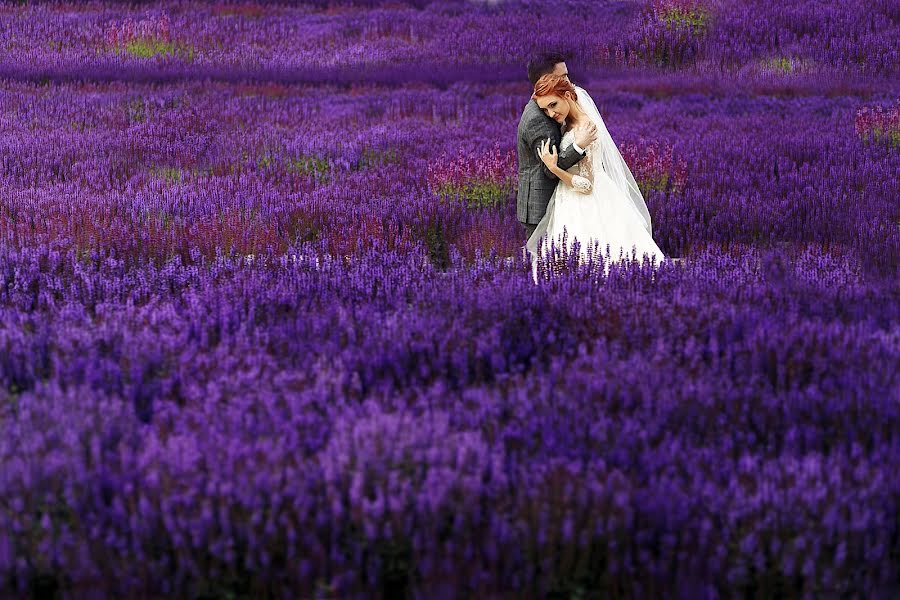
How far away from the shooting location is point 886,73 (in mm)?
11570

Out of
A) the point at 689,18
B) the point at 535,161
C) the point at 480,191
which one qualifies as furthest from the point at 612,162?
the point at 689,18

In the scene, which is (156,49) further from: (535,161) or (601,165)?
(601,165)

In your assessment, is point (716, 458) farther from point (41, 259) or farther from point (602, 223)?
point (41, 259)

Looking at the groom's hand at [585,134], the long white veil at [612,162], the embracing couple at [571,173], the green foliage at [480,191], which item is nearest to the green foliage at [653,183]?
the green foliage at [480,191]

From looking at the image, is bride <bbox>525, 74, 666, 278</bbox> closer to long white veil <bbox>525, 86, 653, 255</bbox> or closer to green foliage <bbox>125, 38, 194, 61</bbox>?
long white veil <bbox>525, 86, 653, 255</bbox>

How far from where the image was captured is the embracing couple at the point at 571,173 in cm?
503

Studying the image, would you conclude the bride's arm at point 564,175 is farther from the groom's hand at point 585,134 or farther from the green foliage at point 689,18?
the green foliage at point 689,18

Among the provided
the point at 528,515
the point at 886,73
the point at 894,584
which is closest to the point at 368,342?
the point at 528,515

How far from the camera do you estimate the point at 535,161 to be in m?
5.29

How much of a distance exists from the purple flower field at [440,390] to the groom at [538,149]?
0.29 meters

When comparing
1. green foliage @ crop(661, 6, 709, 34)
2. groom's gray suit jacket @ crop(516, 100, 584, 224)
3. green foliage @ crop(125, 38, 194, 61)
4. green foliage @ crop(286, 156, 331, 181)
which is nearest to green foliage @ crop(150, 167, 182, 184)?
green foliage @ crop(286, 156, 331, 181)

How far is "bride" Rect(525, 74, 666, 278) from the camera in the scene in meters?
5.05

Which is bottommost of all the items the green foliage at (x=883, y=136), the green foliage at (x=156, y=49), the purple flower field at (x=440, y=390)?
the purple flower field at (x=440, y=390)

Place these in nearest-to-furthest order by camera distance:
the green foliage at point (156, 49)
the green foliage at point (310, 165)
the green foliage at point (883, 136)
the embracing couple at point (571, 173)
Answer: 1. the embracing couple at point (571, 173)
2. the green foliage at point (310, 165)
3. the green foliage at point (883, 136)
4. the green foliage at point (156, 49)
